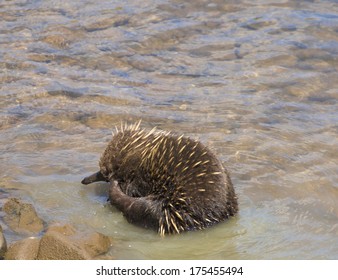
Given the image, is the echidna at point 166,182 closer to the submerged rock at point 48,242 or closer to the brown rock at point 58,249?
the submerged rock at point 48,242

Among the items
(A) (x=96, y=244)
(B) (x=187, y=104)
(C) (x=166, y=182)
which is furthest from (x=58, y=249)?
(B) (x=187, y=104)

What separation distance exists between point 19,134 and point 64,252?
10.6ft

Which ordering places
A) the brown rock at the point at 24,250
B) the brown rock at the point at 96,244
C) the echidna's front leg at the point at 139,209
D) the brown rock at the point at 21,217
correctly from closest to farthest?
1. the brown rock at the point at 24,250
2. the brown rock at the point at 96,244
3. the brown rock at the point at 21,217
4. the echidna's front leg at the point at 139,209

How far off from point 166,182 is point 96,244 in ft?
3.21

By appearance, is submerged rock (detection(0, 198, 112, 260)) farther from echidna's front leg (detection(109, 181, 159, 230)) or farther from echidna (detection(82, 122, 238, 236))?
echidna (detection(82, 122, 238, 236))

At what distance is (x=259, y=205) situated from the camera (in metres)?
7.07

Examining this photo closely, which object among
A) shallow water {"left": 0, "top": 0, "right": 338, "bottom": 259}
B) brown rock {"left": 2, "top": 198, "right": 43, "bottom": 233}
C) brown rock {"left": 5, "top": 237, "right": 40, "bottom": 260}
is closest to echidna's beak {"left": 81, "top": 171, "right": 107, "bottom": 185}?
shallow water {"left": 0, "top": 0, "right": 338, "bottom": 259}

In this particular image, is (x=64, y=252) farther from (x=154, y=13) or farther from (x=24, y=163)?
(x=154, y=13)

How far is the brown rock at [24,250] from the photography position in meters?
5.62

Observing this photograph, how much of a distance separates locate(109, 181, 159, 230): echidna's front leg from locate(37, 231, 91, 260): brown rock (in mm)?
1046

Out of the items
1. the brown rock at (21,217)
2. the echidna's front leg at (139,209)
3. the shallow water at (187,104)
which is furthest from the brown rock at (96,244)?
the brown rock at (21,217)

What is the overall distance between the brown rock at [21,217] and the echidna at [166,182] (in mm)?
784

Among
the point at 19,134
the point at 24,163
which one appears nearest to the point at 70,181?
the point at 24,163

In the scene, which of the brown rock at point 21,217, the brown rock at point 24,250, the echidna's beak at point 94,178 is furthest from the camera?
the echidna's beak at point 94,178
